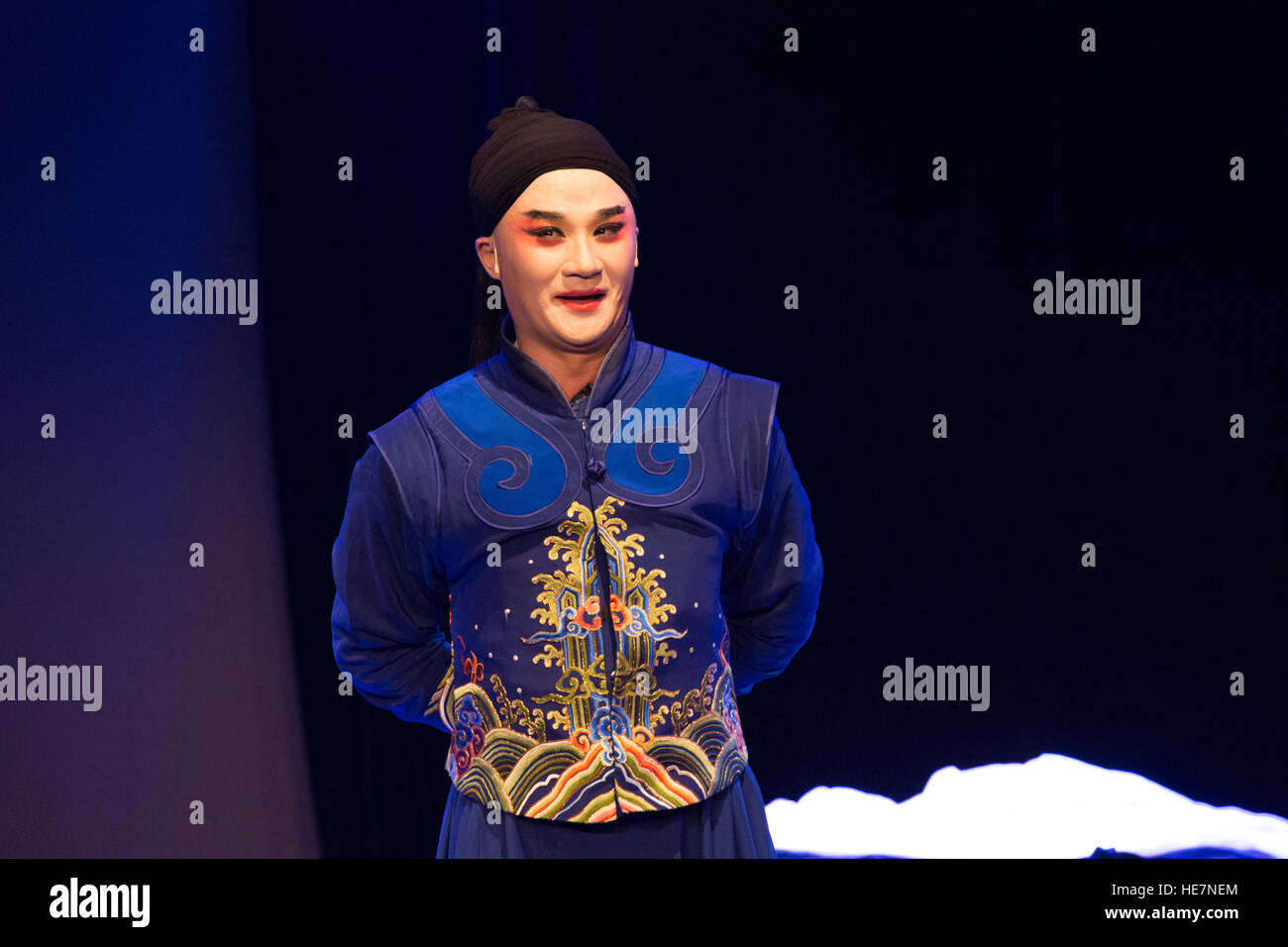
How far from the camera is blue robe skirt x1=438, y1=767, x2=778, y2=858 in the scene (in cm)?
190

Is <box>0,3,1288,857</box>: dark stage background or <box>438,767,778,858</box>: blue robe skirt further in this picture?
<box>0,3,1288,857</box>: dark stage background

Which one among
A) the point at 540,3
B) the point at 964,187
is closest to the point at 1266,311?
the point at 964,187

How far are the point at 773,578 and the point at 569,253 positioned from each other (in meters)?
0.61

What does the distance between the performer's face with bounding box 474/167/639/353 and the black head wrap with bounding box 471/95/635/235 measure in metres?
0.01

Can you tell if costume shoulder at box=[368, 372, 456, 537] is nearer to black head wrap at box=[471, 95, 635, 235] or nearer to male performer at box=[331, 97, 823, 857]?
male performer at box=[331, 97, 823, 857]

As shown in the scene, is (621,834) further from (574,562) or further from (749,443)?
(749,443)

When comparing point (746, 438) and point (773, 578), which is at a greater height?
point (746, 438)

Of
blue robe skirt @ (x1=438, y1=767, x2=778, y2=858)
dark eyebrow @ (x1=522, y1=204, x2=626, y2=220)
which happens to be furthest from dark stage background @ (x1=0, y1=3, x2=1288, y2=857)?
blue robe skirt @ (x1=438, y1=767, x2=778, y2=858)

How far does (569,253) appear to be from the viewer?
1924 mm

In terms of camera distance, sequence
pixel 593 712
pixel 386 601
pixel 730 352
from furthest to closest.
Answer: pixel 730 352, pixel 386 601, pixel 593 712

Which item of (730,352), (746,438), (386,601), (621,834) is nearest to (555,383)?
(746,438)

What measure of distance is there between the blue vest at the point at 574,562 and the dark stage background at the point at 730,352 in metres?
0.74

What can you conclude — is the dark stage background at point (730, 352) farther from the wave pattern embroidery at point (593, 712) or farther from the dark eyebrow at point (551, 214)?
the wave pattern embroidery at point (593, 712)

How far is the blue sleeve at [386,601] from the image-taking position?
6.40 ft
